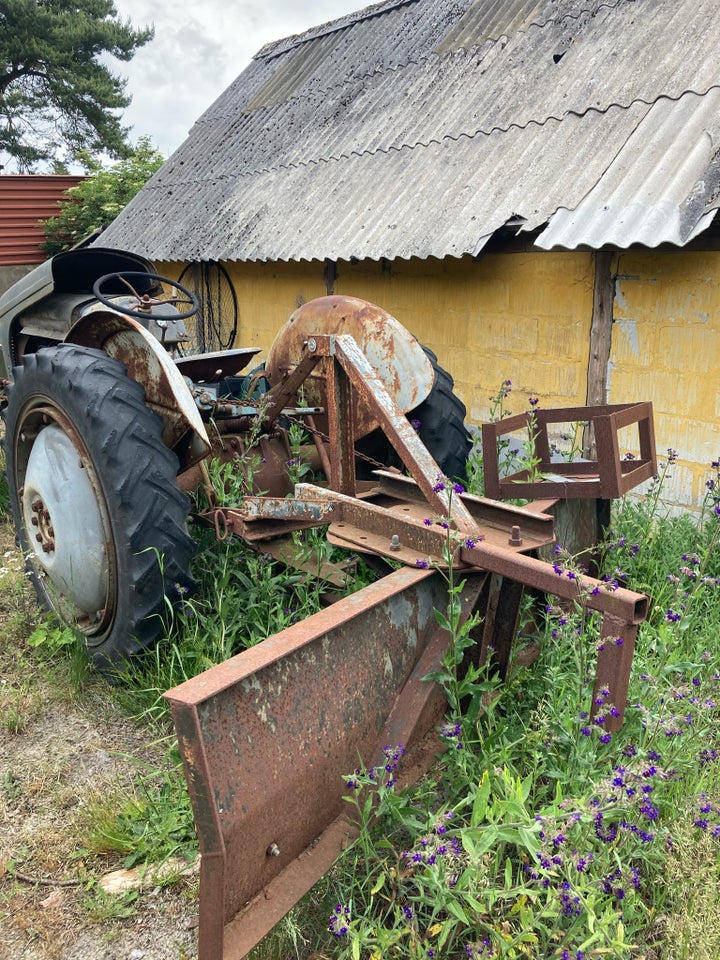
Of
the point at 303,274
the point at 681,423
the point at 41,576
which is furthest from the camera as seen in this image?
the point at 303,274

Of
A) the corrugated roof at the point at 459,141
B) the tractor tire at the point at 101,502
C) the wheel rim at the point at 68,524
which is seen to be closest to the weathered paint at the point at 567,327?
the corrugated roof at the point at 459,141

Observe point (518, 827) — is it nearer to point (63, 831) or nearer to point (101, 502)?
point (63, 831)

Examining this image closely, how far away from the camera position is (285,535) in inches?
109

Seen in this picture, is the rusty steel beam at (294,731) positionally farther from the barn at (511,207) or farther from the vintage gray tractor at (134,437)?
the barn at (511,207)

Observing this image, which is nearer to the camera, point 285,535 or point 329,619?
point 329,619

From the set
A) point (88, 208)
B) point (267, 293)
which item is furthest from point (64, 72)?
point (267, 293)

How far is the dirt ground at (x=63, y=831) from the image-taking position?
1.94 m

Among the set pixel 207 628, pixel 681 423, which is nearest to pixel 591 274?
pixel 681 423

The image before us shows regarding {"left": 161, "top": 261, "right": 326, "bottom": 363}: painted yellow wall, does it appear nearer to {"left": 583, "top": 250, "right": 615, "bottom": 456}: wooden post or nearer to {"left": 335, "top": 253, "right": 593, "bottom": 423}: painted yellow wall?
{"left": 335, "top": 253, "right": 593, "bottom": 423}: painted yellow wall

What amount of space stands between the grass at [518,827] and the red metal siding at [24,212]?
11.5 meters

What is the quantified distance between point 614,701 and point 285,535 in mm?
1306

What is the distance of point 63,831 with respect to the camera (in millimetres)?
2277

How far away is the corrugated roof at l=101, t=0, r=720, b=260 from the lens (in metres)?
4.36

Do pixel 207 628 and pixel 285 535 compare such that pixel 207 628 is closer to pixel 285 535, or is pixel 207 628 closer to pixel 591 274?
pixel 285 535
